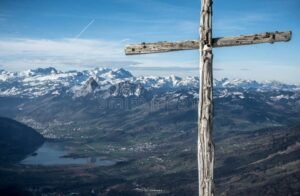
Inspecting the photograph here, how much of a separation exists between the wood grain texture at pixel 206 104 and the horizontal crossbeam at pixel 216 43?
315 millimetres

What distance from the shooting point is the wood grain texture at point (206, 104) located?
38.8ft

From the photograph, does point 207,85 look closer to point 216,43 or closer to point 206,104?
point 206,104

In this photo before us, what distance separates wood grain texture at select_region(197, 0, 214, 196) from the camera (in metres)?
11.8

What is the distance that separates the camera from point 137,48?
41.3 ft

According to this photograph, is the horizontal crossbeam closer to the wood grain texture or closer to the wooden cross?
the wooden cross

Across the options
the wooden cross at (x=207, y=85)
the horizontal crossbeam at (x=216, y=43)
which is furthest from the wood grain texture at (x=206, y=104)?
the horizontal crossbeam at (x=216, y=43)

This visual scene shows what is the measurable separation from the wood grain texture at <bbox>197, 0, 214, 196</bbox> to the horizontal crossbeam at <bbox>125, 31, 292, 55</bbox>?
315mm

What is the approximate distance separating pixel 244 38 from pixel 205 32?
1.10 m

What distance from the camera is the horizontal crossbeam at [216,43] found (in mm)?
11680

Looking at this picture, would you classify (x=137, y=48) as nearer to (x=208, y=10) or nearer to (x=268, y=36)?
(x=208, y=10)

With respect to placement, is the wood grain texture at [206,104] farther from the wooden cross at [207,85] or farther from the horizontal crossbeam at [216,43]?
the horizontal crossbeam at [216,43]

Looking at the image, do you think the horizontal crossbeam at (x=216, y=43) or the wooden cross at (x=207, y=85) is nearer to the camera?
the horizontal crossbeam at (x=216, y=43)

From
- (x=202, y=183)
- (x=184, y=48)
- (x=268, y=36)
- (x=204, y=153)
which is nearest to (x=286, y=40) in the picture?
(x=268, y=36)

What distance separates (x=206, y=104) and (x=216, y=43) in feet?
5.78
